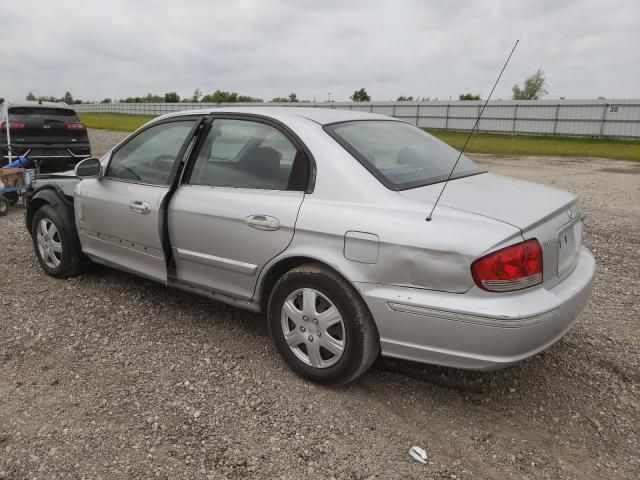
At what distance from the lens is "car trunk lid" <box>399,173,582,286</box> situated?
103 inches

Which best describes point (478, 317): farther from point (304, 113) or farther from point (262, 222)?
point (304, 113)

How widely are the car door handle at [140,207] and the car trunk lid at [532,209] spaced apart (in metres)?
1.88

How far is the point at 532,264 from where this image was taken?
252cm

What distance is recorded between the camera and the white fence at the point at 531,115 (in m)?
27.5

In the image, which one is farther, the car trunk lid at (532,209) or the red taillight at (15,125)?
the red taillight at (15,125)

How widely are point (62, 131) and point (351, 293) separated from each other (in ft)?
32.8

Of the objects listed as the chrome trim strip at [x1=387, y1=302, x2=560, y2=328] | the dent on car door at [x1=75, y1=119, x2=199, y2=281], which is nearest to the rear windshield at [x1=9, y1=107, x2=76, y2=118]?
the dent on car door at [x1=75, y1=119, x2=199, y2=281]

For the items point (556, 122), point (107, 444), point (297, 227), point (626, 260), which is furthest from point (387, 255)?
point (556, 122)

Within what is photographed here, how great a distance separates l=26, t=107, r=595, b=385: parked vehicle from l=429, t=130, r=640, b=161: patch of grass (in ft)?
58.2

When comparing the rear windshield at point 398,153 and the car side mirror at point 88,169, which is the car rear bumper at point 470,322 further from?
the car side mirror at point 88,169

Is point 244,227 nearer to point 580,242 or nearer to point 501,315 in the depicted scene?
point 501,315

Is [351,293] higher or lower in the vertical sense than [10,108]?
lower

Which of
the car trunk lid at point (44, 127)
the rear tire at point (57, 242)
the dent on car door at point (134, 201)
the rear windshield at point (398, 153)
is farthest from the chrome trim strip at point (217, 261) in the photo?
the car trunk lid at point (44, 127)

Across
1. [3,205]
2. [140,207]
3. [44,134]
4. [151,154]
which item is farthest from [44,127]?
[140,207]
